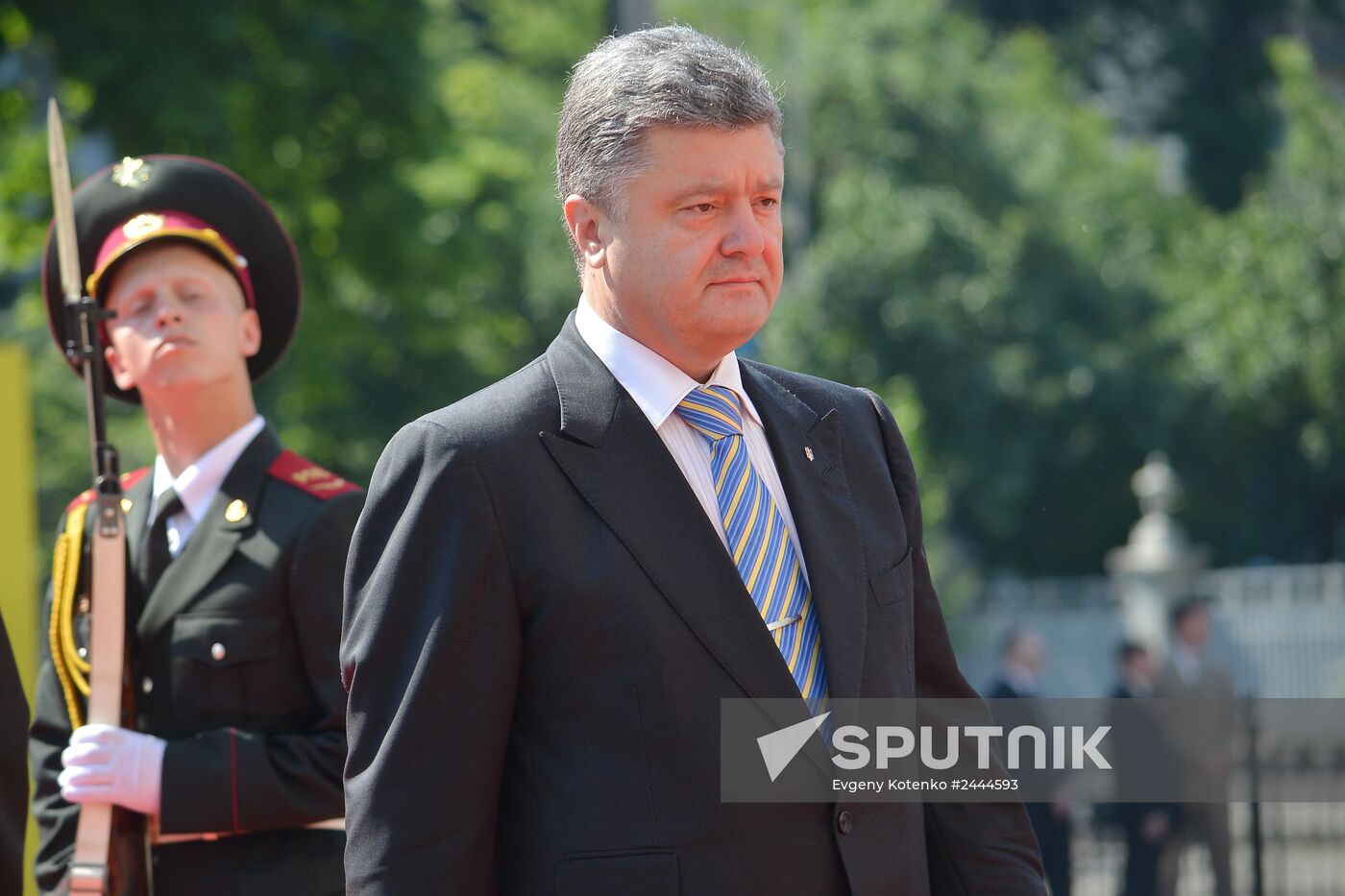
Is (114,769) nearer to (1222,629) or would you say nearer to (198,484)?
(198,484)

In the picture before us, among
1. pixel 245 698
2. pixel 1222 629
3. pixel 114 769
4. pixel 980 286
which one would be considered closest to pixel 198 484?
pixel 245 698

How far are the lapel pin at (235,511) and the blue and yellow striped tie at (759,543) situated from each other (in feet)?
4.07

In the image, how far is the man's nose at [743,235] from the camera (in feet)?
8.59

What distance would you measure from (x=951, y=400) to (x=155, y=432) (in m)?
27.9

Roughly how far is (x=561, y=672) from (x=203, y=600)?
1264 millimetres

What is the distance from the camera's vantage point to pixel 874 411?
119 inches

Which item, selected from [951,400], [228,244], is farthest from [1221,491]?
[228,244]

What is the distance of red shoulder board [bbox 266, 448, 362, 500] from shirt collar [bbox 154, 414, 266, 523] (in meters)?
0.08

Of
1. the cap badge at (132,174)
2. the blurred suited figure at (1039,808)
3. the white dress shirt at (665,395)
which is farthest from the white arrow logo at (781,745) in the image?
the blurred suited figure at (1039,808)

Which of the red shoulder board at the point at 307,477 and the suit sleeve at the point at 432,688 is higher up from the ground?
the red shoulder board at the point at 307,477

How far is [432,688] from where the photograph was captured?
8.16 ft

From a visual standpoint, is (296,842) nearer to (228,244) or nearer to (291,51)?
(228,244)

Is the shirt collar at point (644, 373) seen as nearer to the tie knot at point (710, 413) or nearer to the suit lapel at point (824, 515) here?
the tie knot at point (710, 413)

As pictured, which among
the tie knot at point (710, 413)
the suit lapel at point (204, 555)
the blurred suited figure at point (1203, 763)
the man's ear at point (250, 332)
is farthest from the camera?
the blurred suited figure at point (1203, 763)
